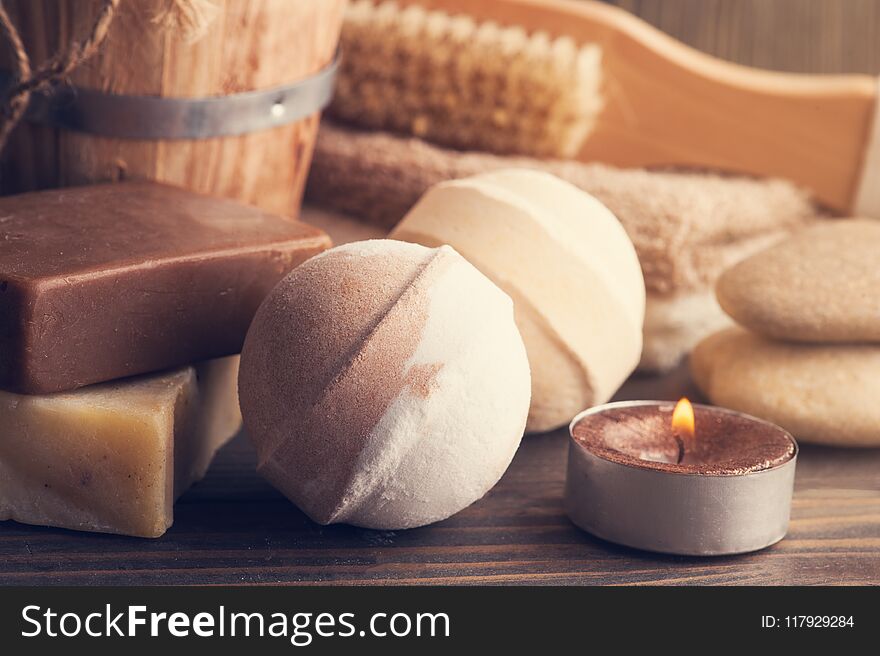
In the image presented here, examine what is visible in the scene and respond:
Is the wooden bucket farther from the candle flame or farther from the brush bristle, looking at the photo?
the candle flame

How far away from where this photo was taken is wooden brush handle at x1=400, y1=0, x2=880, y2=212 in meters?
1.12

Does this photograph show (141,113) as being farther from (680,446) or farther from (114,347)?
(680,446)

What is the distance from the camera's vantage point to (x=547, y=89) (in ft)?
3.59

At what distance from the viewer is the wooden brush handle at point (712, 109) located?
3.67 ft

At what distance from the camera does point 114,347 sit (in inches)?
27.9

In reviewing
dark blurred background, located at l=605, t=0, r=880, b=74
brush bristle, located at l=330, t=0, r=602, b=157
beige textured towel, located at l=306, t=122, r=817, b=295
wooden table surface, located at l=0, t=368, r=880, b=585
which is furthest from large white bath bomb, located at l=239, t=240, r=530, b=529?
dark blurred background, located at l=605, t=0, r=880, b=74

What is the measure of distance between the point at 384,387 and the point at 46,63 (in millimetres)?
364

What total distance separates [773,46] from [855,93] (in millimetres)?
292

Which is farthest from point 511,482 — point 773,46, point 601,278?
point 773,46

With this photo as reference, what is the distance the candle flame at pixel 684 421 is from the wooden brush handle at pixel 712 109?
47 centimetres

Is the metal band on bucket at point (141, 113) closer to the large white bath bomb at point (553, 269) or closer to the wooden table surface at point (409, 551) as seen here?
the large white bath bomb at point (553, 269)

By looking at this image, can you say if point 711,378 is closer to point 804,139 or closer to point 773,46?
point 804,139

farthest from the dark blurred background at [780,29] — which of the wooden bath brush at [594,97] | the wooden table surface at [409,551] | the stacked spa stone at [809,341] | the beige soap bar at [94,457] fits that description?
the beige soap bar at [94,457]

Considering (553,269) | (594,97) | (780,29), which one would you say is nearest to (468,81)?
(594,97)
